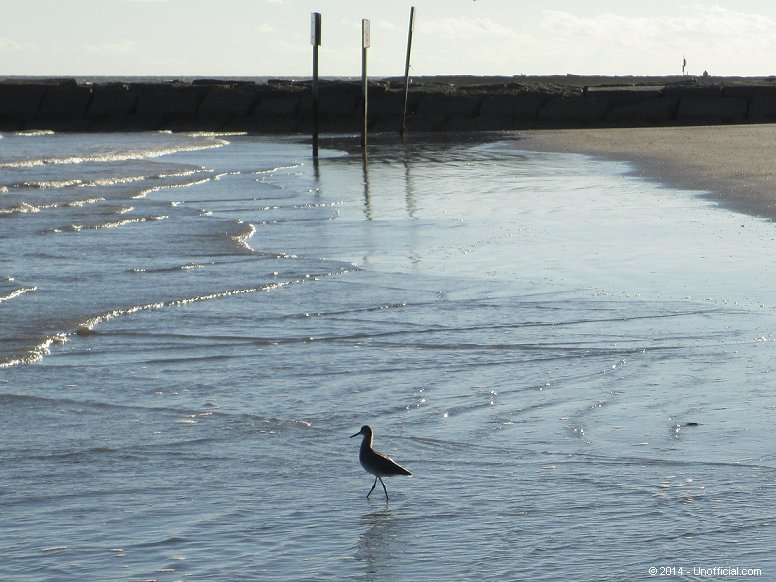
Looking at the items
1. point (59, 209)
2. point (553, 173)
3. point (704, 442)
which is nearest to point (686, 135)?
point (553, 173)

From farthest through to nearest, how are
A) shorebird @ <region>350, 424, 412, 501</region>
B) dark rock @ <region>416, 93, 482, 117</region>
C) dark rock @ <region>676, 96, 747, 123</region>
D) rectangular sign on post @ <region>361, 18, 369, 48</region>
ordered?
1. dark rock @ <region>416, 93, 482, 117</region>
2. dark rock @ <region>676, 96, 747, 123</region>
3. rectangular sign on post @ <region>361, 18, 369, 48</region>
4. shorebird @ <region>350, 424, 412, 501</region>

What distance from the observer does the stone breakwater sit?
4141 cm

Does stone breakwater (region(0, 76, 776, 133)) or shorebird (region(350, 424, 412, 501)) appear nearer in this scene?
shorebird (region(350, 424, 412, 501))

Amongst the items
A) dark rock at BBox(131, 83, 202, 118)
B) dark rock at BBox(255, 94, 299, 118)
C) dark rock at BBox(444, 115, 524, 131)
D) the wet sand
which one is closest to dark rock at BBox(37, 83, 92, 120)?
dark rock at BBox(131, 83, 202, 118)

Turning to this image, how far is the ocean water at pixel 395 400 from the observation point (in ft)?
13.7

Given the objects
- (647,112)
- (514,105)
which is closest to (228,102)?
(514,105)

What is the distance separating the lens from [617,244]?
1124cm

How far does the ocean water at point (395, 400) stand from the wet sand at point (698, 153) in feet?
10.5

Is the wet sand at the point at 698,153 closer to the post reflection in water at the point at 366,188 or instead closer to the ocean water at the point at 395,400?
the ocean water at the point at 395,400

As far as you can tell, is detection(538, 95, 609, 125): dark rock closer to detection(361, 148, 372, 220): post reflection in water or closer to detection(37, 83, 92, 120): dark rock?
detection(361, 148, 372, 220): post reflection in water

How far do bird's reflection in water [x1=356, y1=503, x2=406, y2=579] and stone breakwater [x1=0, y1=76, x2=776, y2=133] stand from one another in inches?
1426

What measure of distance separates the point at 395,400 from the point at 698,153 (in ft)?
63.2

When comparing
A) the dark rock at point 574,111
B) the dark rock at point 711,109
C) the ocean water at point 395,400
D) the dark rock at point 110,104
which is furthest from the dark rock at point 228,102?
the ocean water at point 395,400

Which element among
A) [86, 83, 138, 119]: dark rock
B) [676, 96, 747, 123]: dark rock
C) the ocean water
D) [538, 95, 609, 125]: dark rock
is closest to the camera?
the ocean water
